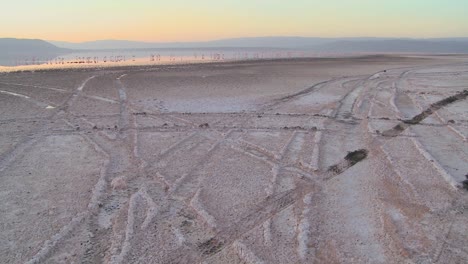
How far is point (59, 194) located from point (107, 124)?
544 cm

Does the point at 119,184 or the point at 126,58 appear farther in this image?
the point at 126,58

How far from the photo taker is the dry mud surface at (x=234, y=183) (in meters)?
4.99

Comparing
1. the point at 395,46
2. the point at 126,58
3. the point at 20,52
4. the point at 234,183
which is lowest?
the point at 234,183

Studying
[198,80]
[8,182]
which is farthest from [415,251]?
[198,80]

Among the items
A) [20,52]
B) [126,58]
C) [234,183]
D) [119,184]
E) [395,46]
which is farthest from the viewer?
[395,46]

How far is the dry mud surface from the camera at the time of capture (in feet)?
16.4

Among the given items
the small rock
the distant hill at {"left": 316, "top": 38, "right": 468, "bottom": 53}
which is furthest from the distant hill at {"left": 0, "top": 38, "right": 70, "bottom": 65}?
the distant hill at {"left": 316, "top": 38, "right": 468, "bottom": 53}

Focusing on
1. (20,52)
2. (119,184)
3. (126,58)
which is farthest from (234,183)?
(20,52)

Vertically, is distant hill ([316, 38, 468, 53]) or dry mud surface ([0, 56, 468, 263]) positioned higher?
distant hill ([316, 38, 468, 53])

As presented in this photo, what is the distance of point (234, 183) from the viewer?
7.10 m

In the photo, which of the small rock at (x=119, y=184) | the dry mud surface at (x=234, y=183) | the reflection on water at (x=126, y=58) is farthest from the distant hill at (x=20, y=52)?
the small rock at (x=119, y=184)

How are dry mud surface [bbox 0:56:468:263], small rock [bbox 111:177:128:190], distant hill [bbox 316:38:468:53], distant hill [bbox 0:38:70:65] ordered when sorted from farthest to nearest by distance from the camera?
distant hill [bbox 316:38:468:53]
distant hill [bbox 0:38:70:65]
small rock [bbox 111:177:128:190]
dry mud surface [bbox 0:56:468:263]

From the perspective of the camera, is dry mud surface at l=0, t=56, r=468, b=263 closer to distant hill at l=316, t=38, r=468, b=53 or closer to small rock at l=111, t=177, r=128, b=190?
small rock at l=111, t=177, r=128, b=190

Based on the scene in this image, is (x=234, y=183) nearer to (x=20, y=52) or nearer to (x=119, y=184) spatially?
(x=119, y=184)
